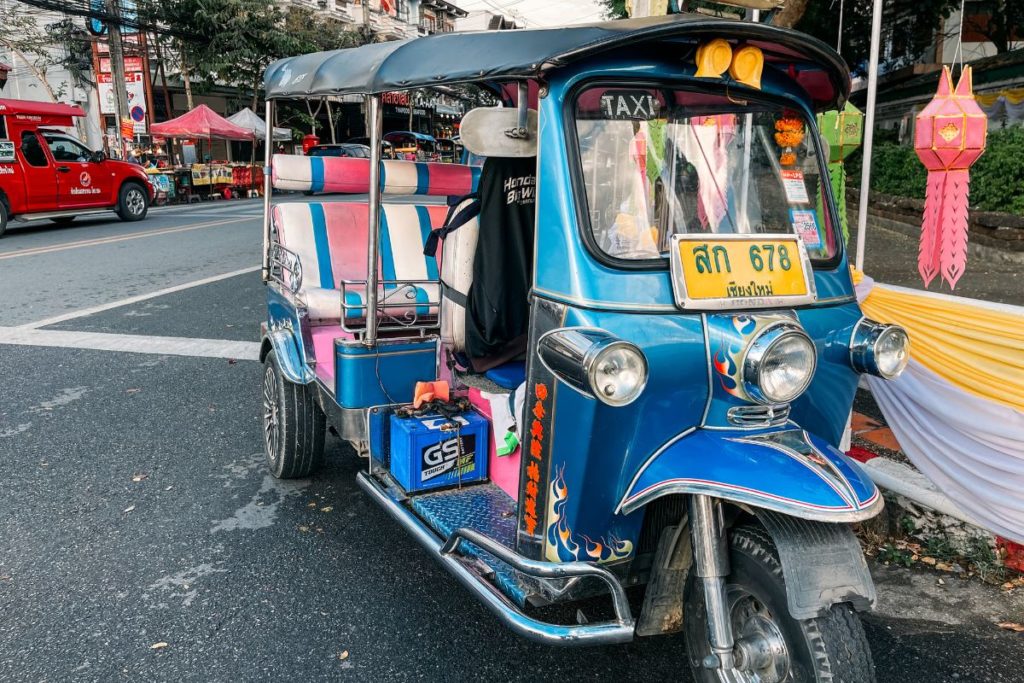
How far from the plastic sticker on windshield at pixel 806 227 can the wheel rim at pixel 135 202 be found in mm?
18102

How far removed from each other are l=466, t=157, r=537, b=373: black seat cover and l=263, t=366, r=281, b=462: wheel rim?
5.34ft

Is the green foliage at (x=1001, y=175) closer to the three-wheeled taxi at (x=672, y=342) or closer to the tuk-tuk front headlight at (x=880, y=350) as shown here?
the three-wheeled taxi at (x=672, y=342)

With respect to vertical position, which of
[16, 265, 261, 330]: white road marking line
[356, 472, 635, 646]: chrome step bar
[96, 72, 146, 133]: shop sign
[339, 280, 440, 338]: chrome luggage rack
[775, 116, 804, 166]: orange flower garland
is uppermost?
[96, 72, 146, 133]: shop sign

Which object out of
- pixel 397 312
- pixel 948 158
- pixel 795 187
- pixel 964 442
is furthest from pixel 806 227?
pixel 948 158

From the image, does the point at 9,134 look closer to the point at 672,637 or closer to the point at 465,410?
the point at 465,410

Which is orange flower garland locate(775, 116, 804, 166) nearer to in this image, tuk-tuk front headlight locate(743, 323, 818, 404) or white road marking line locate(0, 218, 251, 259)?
tuk-tuk front headlight locate(743, 323, 818, 404)

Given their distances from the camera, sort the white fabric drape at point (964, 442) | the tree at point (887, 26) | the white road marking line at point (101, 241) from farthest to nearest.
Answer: the tree at point (887, 26) → the white road marking line at point (101, 241) → the white fabric drape at point (964, 442)

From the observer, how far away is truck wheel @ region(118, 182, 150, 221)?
17938 mm

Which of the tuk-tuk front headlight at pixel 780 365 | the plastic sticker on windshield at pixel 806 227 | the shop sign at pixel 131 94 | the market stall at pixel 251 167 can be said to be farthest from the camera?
the market stall at pixel 251 167

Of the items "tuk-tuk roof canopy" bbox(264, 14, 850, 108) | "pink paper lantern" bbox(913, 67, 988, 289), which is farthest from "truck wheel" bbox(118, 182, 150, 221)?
"pink paper lantern" bbox(913, 67, 988, 289)

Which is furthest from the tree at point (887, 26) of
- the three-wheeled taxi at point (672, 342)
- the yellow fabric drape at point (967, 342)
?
the three-wheeled taxi at point (672, 342)

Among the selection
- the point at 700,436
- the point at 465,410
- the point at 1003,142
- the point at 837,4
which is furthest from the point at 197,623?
the point at 837,4

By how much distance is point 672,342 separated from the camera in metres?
2.38

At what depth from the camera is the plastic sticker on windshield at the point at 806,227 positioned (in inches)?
112
